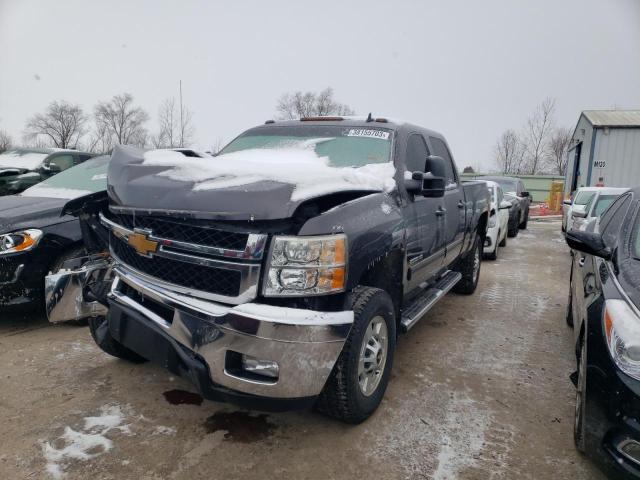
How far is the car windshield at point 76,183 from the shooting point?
4.80 m

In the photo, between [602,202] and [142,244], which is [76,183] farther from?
[602,202]

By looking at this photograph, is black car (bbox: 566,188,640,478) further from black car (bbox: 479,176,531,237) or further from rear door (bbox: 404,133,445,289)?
black car (bbox: 479,176,531,237)

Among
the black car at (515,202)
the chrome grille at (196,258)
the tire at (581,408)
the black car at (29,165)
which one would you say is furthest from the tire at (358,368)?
the black car at (515,202)

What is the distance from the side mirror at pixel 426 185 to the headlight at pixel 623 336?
4.42ft

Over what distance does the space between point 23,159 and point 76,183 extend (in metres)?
5.90

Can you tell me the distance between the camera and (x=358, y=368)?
8.45ft

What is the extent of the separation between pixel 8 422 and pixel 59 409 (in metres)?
0.27

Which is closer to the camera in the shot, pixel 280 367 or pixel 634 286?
pixel 280 367

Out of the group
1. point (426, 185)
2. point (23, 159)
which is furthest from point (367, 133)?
point (23, 159)

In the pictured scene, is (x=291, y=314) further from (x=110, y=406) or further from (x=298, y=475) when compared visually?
(x=110, y=406)

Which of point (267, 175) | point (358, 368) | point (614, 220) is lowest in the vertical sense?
point (358, 368)

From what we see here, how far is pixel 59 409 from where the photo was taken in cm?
288

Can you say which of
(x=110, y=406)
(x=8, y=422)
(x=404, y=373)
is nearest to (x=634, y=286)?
(x=404, y=373)

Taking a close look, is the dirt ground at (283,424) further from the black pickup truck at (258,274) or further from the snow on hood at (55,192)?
the snow on hood at (55,192)
